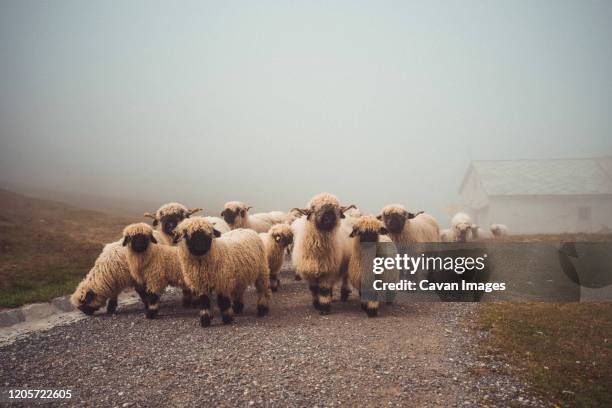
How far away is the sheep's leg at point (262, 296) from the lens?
8203 millimetres

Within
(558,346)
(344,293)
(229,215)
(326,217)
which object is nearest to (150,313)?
(326,217)

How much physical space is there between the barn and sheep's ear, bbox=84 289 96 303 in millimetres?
35876

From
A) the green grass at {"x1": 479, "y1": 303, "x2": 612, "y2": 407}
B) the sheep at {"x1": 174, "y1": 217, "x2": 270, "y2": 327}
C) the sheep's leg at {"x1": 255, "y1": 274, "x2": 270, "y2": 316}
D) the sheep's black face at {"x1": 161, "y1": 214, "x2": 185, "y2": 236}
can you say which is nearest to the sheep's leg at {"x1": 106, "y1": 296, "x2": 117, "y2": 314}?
the sheep's black face at {"x1": 161, "y1": 214, "x2": 185, "y2": 236}

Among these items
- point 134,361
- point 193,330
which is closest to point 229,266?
point 193,330

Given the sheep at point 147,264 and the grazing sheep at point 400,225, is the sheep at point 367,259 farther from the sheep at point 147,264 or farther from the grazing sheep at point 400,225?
the sheep at point 147,264

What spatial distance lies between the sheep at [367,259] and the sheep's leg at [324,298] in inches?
25.6

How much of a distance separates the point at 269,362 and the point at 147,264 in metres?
4.35

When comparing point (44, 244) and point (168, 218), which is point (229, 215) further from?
point (44, 244)

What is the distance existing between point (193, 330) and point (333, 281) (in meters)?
3.36

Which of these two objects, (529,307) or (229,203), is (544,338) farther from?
(229,203)

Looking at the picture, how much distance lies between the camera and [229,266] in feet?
24.8

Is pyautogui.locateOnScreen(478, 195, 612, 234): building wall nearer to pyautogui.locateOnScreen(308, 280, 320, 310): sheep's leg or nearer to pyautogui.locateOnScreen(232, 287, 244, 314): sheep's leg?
pyautogui.locateOnScreen(308, 280, 320, 310): sheep's leg

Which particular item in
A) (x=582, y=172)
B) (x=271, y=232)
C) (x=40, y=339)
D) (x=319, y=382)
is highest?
(x=582, y=172)

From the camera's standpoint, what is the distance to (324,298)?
8.12 meters
